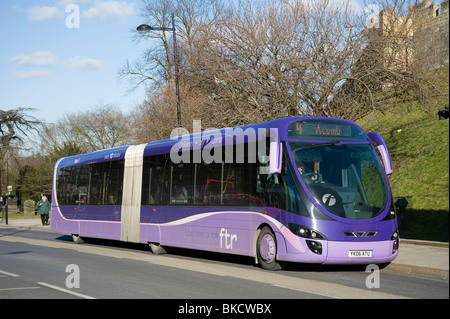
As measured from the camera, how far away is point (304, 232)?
41.7 feet

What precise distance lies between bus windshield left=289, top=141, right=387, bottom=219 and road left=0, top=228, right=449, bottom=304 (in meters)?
1.37

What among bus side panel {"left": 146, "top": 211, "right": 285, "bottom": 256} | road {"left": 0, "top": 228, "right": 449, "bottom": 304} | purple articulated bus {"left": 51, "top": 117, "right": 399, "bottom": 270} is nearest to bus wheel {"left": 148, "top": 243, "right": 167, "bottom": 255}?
purple articulated bus {"left": 51, "top": 117, "right": 399, "bottom": 270}

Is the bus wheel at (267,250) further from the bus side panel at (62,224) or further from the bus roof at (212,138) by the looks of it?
the bus side panel at (62,224)

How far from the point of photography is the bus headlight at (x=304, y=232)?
12.6 meters

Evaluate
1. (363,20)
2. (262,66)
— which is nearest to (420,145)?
(363,20)

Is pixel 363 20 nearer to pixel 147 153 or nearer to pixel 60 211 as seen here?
pixel 147 153

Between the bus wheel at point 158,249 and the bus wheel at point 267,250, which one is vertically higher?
the bus wheel at point 267,250

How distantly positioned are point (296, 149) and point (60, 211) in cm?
1447

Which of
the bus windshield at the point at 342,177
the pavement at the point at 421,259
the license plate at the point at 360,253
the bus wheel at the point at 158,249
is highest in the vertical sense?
the bus windshield at the point at 342,177

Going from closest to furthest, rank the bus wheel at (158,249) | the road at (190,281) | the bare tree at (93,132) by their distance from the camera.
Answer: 1. the road at (190,281)
2. the bus wheel at (158,249)
3. the bare tree at (93,132)

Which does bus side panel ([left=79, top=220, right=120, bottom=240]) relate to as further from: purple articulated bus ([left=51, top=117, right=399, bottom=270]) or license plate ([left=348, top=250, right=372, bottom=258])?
license plate ([left=348, top=250, right=372, bottom=258])

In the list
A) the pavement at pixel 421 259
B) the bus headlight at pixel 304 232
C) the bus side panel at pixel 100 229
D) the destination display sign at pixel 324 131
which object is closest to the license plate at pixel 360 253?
the bus headlight at pixel 304 232

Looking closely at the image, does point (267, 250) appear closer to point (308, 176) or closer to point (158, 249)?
point (308, 176)

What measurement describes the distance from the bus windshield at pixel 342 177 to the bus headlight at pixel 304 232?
0.54 meters
